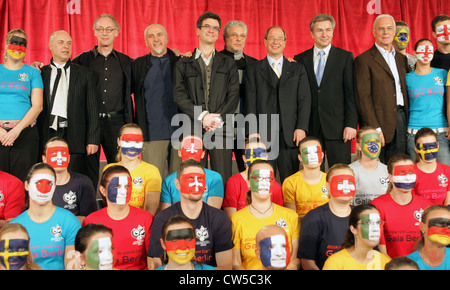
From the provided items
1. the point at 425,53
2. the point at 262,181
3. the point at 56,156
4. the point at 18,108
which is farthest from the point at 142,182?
the point at 425,53

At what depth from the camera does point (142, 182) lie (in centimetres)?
453

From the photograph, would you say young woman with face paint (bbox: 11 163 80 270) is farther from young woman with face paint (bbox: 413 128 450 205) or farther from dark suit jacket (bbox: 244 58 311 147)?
young woman with face paint (bbox: 413 128 450 205)

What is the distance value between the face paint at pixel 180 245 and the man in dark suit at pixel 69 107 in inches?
76.7

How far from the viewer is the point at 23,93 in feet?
15.6

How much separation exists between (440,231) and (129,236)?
6.86 ft

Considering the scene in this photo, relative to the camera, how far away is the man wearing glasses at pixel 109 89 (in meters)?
5.17

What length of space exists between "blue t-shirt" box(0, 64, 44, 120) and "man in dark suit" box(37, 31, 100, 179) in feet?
0.64

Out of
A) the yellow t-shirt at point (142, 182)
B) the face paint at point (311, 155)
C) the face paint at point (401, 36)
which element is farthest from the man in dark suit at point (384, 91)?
the yellow t-shirt at point (142, 182)

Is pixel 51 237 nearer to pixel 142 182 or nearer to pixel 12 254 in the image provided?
pixel 12 254

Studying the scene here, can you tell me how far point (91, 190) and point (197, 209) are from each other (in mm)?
1013

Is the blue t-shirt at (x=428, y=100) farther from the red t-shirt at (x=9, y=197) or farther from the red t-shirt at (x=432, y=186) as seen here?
the red t-shirt at (x=9, y=197)

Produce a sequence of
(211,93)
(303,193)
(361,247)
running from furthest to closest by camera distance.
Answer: (211,93) < (303,193) < (361,247)

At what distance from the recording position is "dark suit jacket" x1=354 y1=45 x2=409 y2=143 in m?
5.03

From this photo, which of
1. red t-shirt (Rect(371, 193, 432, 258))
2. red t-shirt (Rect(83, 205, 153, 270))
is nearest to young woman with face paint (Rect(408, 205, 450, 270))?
red t-shirt (Rect(371, 193, 432, 258))
